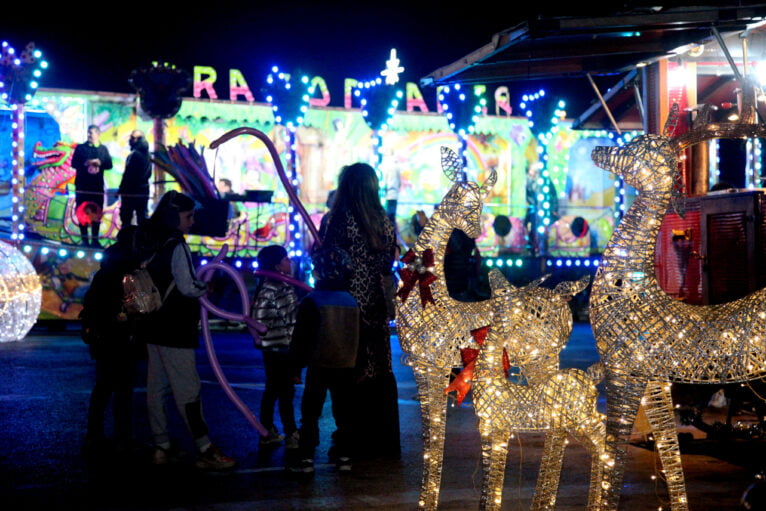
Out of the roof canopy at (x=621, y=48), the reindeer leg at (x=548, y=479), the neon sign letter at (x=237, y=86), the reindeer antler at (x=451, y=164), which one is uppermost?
the neon sign letter at (x=237, y=86)

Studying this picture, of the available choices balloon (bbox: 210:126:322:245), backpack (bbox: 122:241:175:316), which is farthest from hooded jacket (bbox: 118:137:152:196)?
backpack (bbox: 122:241:175:316)

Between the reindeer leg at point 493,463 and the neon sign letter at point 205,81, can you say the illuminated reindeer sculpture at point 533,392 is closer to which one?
the reindeer leg at point 493,463

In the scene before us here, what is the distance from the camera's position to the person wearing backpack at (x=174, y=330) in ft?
21.9

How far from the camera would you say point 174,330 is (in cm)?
666

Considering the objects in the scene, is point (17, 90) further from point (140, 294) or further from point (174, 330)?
point (174, 330)

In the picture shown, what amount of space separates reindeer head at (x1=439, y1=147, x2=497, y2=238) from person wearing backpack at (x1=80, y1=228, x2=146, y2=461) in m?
3.22

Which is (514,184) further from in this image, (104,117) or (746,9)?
(746,9)

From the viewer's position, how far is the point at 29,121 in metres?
19.5

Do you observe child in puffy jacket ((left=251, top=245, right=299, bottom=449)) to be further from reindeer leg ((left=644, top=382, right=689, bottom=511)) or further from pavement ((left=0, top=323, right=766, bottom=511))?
reindeer leg ((left=644, top=382, right=689, bottom=511))

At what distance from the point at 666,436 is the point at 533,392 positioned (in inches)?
26.8

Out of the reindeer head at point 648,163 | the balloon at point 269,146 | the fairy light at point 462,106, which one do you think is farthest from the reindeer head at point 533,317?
the fairy light at point 462,106

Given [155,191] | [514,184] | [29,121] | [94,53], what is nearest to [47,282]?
[155,191]

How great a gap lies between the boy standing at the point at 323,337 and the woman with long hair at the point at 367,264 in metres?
0.23

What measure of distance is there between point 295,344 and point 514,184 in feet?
61.0
